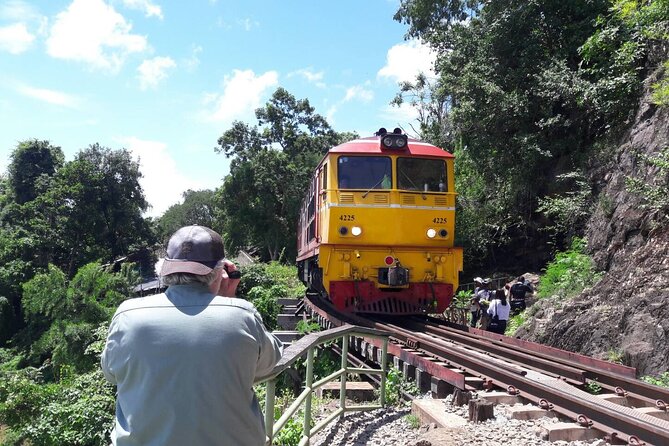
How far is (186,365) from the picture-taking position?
1881 mm

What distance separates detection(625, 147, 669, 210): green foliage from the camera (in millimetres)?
10070

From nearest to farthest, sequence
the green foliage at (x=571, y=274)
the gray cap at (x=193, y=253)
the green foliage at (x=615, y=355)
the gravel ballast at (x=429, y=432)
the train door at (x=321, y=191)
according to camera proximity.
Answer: the gray cap at (x=193, y=253)
the gravel ballast at (x=429, y=432)
the green foliage at (x=615, y=355)
the train door at (x=321, y=191)
the green foliage at (x=571, y=274)

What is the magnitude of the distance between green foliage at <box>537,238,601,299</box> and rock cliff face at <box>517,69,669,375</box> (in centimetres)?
35

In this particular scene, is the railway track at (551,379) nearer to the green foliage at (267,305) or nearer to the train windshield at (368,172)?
the train windshield at (368,172)

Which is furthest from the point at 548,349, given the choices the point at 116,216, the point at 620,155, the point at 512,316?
the point at 116,216

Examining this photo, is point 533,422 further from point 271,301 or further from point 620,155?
point 271,301

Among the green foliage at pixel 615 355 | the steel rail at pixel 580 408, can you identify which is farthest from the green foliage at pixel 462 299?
the steel rail at pixel 580 408

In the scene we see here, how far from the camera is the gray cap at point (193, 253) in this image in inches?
82.6

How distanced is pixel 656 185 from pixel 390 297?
18.4 ft

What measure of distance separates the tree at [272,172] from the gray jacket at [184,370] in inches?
1269

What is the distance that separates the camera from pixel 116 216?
113 ft

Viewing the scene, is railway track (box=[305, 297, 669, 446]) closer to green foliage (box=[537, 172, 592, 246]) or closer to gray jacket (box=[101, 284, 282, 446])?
gray jacket (box=[101, 284, 282, 446])

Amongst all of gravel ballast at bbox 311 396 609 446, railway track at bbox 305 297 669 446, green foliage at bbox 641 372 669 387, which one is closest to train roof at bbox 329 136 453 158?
railway track at bbox 305 297 669 446

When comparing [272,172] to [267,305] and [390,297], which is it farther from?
[390,297]
